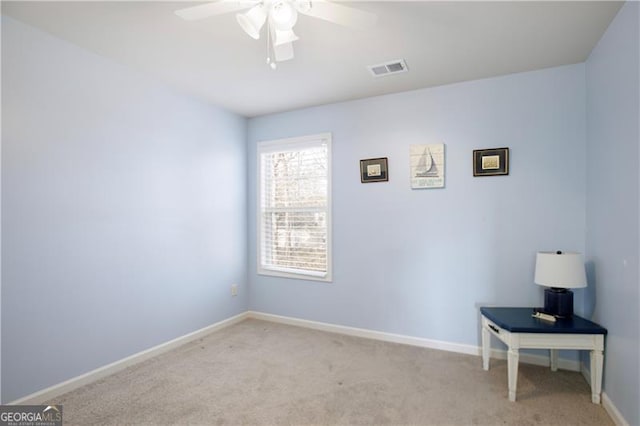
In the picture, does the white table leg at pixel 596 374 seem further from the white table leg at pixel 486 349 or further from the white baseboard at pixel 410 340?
the white table leg at pixel 486 349

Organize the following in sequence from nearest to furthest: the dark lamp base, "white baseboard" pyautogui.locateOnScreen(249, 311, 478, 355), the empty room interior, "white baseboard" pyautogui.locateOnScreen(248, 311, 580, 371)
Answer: the empty room interior, the dark lamp base, "white baseboard" pyautogui.locateOnScreen(248, 311, 580, 371), "white baseboard" pyautogui.locateOnScreen(249, 311, 478, 355)

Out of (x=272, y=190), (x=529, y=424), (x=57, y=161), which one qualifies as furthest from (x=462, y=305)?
(x=57, y=161)

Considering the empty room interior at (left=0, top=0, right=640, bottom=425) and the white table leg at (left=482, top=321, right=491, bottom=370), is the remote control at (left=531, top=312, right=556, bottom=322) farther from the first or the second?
the white table leg at (left=482, top=321, right=491, bottom=370)

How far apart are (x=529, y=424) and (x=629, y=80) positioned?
2.12m

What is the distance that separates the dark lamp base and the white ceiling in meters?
1.81

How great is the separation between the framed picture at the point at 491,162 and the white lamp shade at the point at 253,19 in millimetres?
2186

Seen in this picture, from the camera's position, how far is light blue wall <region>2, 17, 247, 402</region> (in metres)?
2.12

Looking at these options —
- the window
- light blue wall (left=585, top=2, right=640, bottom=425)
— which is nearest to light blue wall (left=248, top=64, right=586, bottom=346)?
the window

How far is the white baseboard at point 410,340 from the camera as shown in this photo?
8.98ft

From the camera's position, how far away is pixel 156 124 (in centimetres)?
302

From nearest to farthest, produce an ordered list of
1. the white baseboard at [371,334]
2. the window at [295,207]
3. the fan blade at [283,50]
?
the fan blade at [283,50], the white baseboard at [371,334], the window at [295,207]

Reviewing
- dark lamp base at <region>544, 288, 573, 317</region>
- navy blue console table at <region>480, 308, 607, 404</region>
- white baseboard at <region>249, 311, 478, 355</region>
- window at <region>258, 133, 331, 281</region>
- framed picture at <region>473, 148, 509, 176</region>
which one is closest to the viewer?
navy blue console table at <region>480, 308, 607, 404</region>

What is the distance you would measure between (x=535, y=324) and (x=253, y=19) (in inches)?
104

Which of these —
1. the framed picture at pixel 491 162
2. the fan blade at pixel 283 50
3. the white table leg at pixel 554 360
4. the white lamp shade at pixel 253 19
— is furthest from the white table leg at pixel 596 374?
the white lamp shade at pixel 253 19
